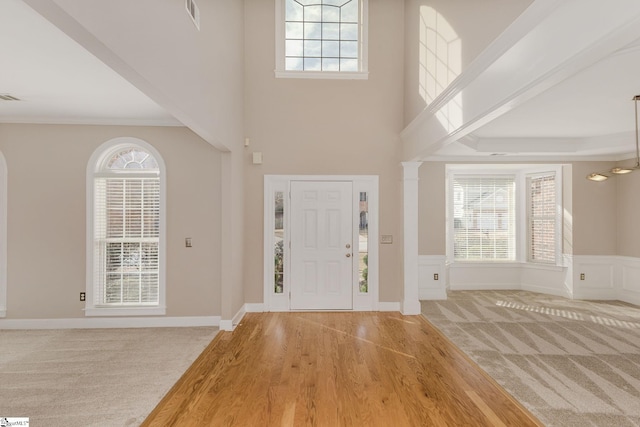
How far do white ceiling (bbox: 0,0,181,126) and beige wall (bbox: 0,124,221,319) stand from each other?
0.72ft

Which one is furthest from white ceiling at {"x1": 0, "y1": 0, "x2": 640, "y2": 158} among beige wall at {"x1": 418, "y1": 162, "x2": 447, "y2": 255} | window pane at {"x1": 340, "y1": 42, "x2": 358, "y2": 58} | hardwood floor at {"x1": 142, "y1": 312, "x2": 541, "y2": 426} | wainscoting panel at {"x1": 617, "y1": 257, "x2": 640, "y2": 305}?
hardwood floor at {"x1": 142, "y1": 312, "x2": 541, "y2": 426}

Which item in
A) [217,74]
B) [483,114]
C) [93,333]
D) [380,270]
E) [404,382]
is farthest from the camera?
[380,270]

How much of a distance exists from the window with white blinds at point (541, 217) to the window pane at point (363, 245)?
377 cm

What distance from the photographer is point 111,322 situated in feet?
15.1

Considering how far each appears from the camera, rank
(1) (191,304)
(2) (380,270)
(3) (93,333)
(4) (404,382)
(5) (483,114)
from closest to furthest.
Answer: (5) (483,114) → (4) (404,382) → (3) (93,333) → (1) (191,304) → (2) (380,270)

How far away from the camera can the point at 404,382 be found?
120 inches

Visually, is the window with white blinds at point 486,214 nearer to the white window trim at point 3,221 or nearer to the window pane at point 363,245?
the window pane at point 363,245

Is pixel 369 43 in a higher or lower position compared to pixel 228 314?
higher

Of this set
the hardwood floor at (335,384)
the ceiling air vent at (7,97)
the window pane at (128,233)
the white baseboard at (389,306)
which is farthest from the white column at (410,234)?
the ceiling air vent at (7,97)

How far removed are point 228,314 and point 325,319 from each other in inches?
53.7

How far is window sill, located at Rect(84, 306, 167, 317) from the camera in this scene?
4.57 meters

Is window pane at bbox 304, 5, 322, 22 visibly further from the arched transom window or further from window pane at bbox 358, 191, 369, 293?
the arched transom window

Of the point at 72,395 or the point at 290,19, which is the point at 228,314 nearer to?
the point at 72,395

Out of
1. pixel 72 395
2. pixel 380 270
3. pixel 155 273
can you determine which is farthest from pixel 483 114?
pixel 155 273
